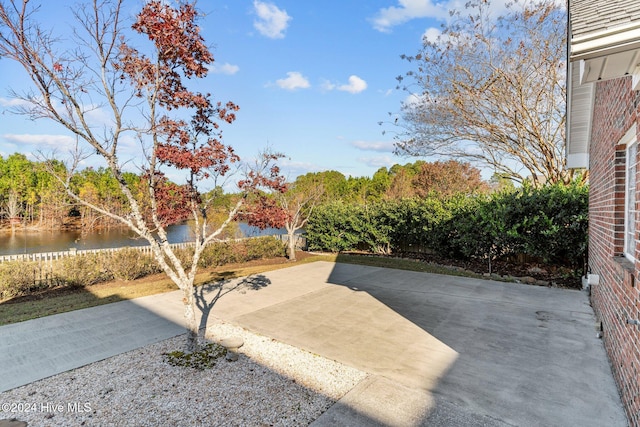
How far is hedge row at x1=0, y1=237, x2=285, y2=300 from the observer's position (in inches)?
287

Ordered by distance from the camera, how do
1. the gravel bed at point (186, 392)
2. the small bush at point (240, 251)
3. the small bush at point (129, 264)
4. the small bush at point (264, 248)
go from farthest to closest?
the small bush at point (264, 248) < the small bush at point (240, 251) < the small bush at point (129, 264) < the gravel bed at point (186, 392)

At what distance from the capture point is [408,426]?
2.67 meters

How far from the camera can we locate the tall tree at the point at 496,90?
34.5ft

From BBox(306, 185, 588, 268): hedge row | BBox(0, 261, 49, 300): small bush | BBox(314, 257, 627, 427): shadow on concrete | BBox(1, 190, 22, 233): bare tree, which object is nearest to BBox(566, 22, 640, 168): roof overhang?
BBox(314, 257, 627, 427): shadow on concrete

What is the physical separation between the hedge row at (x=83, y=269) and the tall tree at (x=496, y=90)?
32.8ft

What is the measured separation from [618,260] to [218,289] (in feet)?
23.5

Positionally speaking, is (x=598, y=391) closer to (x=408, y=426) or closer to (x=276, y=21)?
(x=408, y=426)

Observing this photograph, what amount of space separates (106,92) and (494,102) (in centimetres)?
1210

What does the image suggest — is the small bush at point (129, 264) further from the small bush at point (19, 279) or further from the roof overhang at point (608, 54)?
the roof overhang at point (608, 54)

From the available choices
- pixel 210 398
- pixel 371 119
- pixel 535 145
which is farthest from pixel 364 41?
pixel 210 398

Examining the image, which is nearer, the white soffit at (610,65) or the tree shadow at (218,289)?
the white soffit at (610,65)

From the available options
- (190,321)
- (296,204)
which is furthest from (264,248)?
(190,321)

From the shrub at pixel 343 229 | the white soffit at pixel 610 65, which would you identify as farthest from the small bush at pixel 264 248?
Result: the white soffit at pixel 610 65

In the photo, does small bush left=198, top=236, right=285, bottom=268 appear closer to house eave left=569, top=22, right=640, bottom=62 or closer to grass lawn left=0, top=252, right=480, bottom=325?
grass lawn left=0, top=252, right=480, bottom=325
